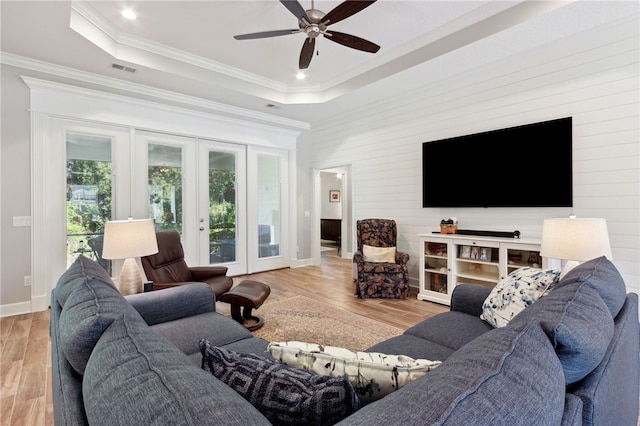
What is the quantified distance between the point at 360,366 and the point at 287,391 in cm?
23

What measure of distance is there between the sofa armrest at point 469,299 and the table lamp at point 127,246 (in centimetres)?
238

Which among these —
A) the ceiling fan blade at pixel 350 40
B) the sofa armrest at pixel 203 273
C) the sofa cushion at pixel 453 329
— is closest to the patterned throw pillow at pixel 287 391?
the sofa cushion at pixel 453 329

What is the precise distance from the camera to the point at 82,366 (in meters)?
0.90

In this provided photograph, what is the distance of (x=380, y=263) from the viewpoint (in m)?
4.27

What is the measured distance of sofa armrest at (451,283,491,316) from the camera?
6.89ft

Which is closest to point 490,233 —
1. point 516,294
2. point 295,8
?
point 516,294

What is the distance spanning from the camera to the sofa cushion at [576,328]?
83cm

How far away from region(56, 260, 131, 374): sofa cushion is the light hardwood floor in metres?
1.32

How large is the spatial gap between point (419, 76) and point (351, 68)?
0.92 m

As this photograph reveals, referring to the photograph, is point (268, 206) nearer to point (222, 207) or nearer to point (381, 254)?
point (222, 207)

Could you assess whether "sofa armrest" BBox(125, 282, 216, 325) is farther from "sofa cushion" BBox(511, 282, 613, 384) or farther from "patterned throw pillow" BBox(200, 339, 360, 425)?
"sofa cushion" BBox(511, 282, 613, 384)

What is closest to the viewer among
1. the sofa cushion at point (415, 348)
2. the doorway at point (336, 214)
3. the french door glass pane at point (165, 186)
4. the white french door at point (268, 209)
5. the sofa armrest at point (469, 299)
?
the sofa cushion at point (415, 348)

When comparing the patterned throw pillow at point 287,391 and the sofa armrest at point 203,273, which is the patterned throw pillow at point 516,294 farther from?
the sofa armrest at point 203,273

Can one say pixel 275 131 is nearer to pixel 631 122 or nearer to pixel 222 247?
pixel 222 247
